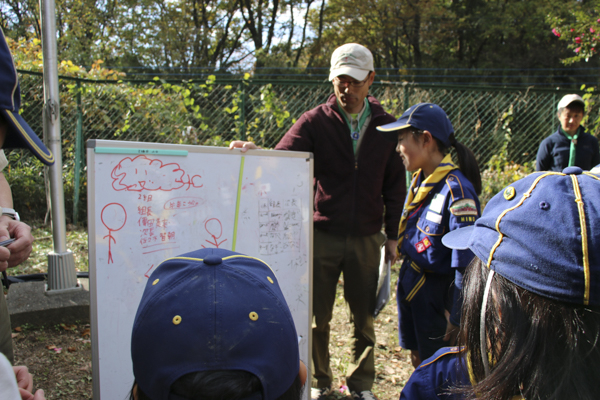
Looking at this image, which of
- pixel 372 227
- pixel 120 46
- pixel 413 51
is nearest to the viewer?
pixel 372 227

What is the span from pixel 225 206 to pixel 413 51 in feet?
67.7

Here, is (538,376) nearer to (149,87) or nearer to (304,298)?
(304,298)

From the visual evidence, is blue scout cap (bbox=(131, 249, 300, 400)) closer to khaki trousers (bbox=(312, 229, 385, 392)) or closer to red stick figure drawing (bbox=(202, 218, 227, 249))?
red stick figure drawing (bbox=(202, 218, 227, 249))

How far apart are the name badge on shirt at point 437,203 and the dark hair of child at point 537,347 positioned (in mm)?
1177

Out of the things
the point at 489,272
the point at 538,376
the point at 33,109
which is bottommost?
the point at 538,376

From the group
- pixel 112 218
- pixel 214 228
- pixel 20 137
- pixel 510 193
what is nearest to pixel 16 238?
pixel 112 218

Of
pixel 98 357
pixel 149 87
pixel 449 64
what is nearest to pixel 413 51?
pixel 449 64

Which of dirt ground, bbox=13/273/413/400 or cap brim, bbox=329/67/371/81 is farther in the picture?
dirt ground, bbox=13/273/413/400

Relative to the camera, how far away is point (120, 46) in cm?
1848

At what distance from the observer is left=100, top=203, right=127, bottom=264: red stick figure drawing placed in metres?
1.77

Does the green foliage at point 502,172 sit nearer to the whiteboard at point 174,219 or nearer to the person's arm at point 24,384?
the whiteboard at point 174,219

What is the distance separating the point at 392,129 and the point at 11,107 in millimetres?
1707

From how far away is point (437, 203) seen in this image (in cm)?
201

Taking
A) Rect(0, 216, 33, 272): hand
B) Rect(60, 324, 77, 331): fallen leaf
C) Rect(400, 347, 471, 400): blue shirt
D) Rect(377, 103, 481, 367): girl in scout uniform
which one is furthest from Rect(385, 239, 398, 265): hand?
Rect(60, 324, 77, 331): fallen leaf
